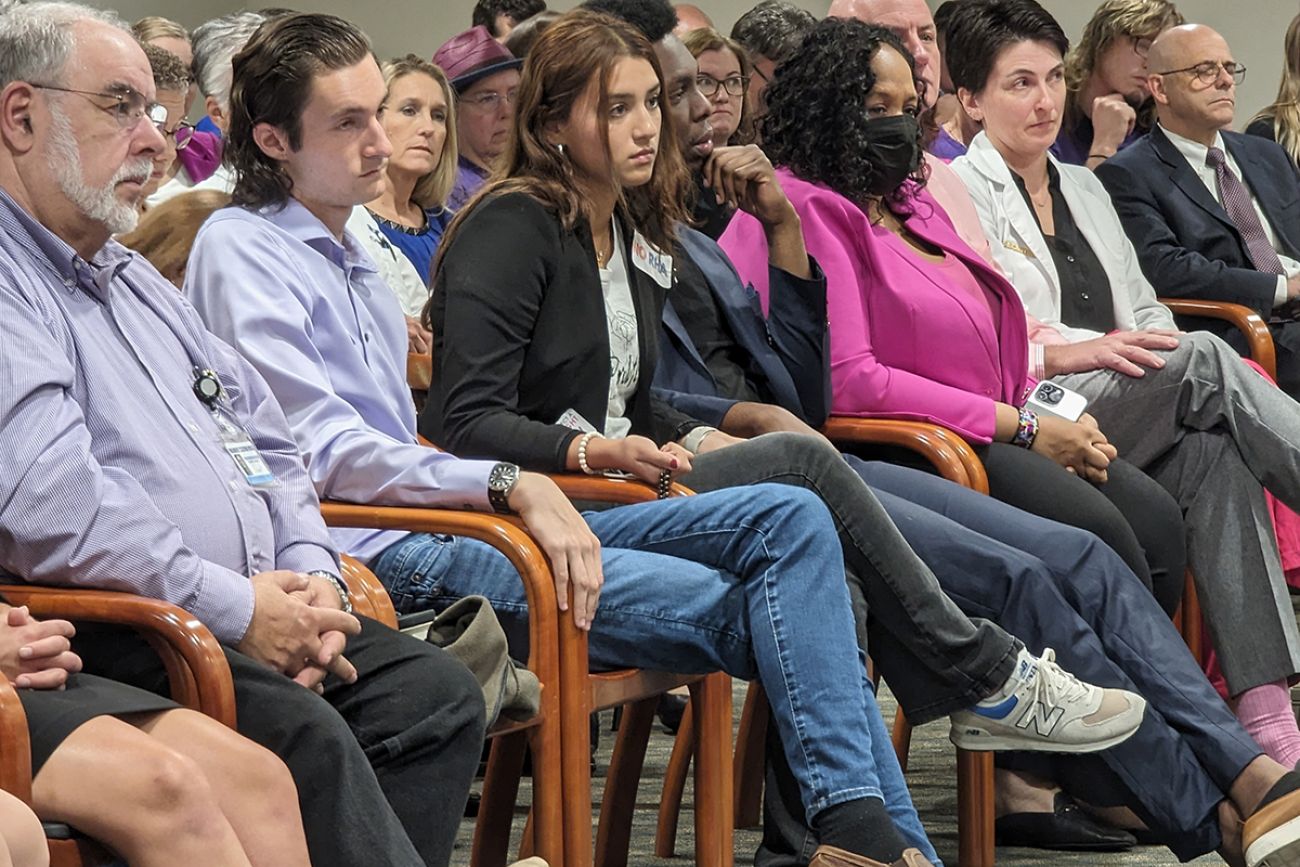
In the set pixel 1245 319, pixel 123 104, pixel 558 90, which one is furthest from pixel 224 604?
pixel 1245 319

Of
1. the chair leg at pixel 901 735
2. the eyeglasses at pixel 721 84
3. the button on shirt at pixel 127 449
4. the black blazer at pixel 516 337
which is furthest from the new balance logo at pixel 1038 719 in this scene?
the eyeglasses at pixel 721 84

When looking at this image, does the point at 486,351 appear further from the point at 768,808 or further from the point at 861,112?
the point at 861,112

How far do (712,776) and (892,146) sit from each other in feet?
4.35

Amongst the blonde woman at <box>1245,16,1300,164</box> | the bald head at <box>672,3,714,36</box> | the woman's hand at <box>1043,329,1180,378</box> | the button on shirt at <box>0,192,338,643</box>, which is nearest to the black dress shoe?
the woman's hand at <box>1043,329,1180,378</box>

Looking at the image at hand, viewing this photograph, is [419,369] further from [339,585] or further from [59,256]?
[59,256]

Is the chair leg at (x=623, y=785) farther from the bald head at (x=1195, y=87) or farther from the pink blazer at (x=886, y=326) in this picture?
the bald head at (x=1195, y=87)

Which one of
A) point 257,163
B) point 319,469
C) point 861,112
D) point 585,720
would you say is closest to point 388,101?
point 861,112

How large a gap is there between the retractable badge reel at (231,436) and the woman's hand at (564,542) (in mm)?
348

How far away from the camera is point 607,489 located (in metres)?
2.68

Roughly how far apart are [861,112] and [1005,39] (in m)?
0.73

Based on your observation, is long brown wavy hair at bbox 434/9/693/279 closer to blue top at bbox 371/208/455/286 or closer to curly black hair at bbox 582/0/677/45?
blue top at bbox 371/208/455/286

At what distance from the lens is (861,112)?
11.4 ft

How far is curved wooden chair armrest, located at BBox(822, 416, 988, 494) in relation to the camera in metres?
3.25

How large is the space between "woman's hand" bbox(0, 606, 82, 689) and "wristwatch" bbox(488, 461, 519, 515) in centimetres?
72
